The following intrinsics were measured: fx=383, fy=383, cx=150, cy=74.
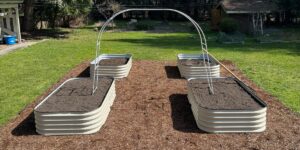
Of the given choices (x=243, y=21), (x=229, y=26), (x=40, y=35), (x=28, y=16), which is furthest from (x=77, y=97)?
(x=243, y=21)

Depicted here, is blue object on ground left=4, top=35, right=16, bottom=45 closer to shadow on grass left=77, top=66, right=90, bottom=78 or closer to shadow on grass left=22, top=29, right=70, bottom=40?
shadow on grass left=22, top=29, right=70, bottom=40

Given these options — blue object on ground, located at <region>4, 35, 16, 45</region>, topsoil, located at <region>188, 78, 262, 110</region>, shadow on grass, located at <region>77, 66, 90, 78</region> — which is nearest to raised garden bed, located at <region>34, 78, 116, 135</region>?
topsoil, located at <region>188, 78, 262, 110</region>

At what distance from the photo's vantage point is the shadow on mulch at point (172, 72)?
12.4m

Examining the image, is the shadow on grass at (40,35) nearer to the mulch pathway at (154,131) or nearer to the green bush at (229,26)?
the green bush at (229,26)

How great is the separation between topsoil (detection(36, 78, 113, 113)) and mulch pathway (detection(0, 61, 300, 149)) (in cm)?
45

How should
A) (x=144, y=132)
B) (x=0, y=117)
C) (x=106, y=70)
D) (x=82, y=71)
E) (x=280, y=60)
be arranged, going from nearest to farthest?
1. (x=144, y=132)
2. (x=0, y=117)
3. (x=106, y=70)
4. (x=82, y=71)
5. (x=280, y=60)

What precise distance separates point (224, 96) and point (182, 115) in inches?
40.0

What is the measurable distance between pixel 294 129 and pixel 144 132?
290 centimetres

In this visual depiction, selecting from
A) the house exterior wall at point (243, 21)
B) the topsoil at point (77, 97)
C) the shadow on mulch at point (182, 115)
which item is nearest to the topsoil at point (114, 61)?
the topsoil at point (77, 97)

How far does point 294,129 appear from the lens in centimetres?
740

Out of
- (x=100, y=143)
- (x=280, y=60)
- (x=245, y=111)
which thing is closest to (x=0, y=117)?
(x=100, y=143)

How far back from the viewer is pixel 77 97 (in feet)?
27.8

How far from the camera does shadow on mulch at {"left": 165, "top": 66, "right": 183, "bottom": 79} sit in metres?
12.4

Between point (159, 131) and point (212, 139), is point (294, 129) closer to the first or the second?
point (212, 139)
